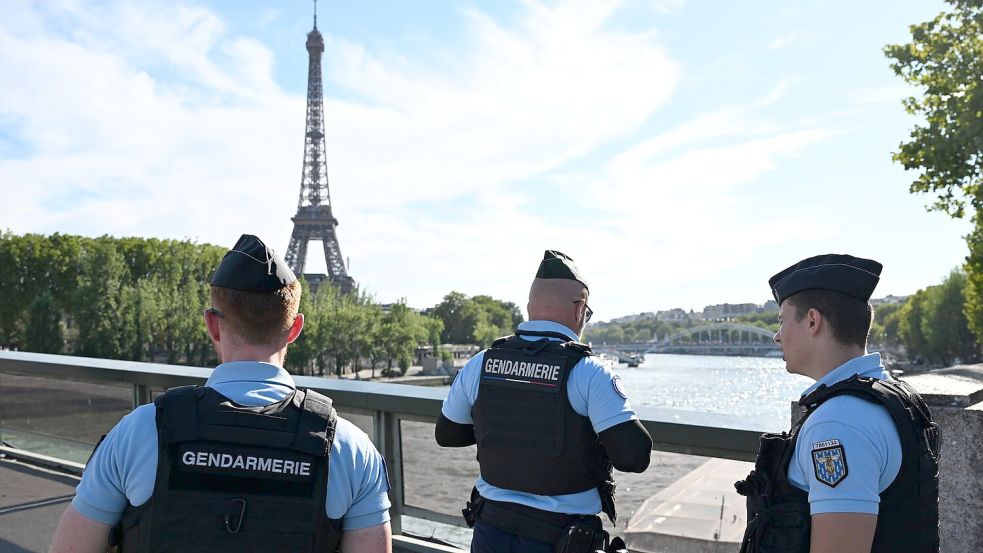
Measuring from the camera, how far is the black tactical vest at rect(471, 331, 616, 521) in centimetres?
321

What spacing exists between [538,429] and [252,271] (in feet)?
4.79

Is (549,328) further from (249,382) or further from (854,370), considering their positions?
(249,382)

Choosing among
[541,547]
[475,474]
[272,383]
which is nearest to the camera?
[272,383]

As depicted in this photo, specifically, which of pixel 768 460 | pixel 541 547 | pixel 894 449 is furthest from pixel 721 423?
pixel 894 449

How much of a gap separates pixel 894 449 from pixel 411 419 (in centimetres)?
343

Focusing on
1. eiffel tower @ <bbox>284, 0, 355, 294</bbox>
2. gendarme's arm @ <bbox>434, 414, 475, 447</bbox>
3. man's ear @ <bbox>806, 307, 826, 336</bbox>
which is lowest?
gendarme's arm @ <bbox>434, 414, 475, 447</bbox>

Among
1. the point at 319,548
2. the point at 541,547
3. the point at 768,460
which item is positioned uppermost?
the point at 768,460

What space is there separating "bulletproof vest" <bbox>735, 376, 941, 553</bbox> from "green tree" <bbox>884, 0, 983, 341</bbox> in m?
16.3

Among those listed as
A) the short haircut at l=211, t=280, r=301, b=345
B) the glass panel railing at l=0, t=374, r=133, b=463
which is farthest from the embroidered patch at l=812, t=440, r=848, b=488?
the glass panel railing at l=0, t=374, r=133, b=463

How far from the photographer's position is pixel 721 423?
3.83m

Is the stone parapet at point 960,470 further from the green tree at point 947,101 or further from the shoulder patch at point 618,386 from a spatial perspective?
the green tree at point 947,101

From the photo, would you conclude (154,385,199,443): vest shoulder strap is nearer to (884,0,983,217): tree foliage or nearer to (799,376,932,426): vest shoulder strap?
(799,376,932,426): vest shoulder strap

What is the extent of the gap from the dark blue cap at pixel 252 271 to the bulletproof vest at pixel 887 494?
1492 millimetres

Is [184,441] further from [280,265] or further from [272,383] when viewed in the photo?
[280,265]
